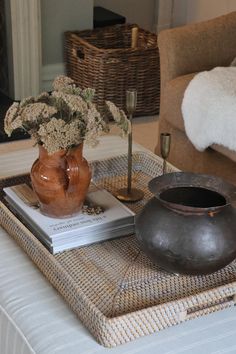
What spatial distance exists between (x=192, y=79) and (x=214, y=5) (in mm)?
2004

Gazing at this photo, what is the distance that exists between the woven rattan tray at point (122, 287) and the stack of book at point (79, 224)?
0.02 metres

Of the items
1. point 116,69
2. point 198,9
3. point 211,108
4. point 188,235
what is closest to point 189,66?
point 211,108

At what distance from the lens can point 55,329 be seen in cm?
114

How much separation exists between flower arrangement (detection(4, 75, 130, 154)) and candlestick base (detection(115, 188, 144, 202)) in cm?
26

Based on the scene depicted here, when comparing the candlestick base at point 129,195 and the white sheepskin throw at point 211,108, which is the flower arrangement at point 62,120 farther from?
the white sheepskin throw at point 211,108

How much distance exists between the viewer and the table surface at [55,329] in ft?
3.61

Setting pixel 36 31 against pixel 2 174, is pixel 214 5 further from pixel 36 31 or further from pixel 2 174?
pixel 2 174

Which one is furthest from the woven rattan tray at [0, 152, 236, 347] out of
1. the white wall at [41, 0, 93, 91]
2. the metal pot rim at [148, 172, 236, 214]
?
the white wall at [41, 0, 93, 91]

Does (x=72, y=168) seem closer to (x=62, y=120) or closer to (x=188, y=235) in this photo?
(x=62, y=120)

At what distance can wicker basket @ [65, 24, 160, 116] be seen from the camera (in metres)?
3.09

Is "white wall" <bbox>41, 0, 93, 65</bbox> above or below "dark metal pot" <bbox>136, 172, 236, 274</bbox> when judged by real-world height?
below

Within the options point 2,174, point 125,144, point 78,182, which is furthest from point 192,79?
point 78,182

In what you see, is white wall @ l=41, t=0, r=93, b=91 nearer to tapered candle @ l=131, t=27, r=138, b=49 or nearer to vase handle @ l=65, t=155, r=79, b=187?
tapered candle @ l=131, t=27, r=138, b=49

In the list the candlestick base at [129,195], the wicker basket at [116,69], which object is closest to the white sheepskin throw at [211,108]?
the candlestick base at [129,195]
